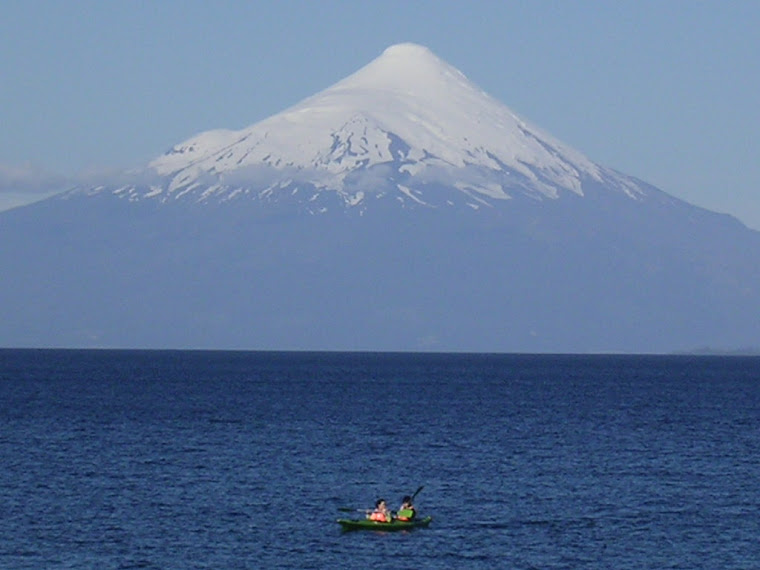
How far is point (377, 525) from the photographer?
60.6 meters

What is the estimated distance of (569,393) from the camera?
166 m

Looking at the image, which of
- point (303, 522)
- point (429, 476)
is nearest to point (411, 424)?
point (429, 476)

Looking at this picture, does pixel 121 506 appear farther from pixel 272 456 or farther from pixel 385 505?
pixel 272 456

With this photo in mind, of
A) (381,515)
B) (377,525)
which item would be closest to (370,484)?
(381,515)

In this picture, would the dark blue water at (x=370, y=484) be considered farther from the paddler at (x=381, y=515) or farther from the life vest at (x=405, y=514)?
the paddler at (x=381, y=515)

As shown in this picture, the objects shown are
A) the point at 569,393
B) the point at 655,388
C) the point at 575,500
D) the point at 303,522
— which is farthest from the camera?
the point at 655,388

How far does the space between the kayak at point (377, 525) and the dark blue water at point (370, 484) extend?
0.44 metres

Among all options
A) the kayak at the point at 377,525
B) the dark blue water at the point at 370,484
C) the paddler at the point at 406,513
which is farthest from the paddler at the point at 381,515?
the dark blue water at the point at 370,484

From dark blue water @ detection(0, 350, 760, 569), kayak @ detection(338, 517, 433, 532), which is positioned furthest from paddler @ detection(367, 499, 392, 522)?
dark blue water @ detection(0, 350, 760, 569)

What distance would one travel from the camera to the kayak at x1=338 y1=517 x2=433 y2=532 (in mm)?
60156

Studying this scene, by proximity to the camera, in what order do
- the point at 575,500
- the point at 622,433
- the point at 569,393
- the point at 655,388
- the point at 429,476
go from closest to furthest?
the point at 575,500 → the point at 429,476 → the point at 622,433 → the point at 569,393 → the point at 655,388

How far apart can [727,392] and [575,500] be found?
10983 cm

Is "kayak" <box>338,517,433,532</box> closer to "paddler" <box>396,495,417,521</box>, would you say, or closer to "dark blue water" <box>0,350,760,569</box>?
"paddler" <box>396,495,417,521</box>

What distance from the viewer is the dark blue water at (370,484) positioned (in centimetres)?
5606
